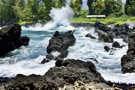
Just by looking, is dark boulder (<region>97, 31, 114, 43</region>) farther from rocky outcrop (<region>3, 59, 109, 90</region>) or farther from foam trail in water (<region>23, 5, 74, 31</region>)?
foam trail in water (<region>23, 5, 74, 31</region>)

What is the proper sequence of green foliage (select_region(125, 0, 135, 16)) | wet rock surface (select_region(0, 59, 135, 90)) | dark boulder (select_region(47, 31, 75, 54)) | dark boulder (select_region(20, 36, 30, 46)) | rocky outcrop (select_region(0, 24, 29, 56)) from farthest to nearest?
green foliage (select_region(125, 0, 135, 16)) → dark boulder (select_region(20, 36, 30, 46)) → rocky outcrop (select_region(0, 24, 29, 56)) → dark boulder (select_region(47, 31, 75, 54)) → wet rock surface (select_region(0, 59, 135, 90))

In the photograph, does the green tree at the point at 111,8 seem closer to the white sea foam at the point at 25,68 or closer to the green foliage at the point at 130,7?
the green foliage at the point at 130,7

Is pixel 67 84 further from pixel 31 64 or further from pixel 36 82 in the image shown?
pixel 31 64

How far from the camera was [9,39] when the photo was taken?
1714 inches

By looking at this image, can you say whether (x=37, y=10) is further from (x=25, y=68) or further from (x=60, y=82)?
(x=60, y=82)

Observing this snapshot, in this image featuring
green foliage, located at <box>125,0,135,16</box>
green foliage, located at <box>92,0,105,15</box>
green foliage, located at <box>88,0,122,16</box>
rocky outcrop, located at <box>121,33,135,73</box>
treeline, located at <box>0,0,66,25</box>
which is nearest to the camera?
rocky outcrop, located at <box>121,33,135,73</box>

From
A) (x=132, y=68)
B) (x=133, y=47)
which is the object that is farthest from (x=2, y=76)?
(x=133, y=47)

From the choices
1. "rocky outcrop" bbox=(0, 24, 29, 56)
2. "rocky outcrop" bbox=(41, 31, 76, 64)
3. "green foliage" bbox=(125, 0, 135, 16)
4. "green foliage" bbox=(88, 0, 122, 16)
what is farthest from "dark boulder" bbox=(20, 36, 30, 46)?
"green foliage" bbox=(88, 0, 122, 16)

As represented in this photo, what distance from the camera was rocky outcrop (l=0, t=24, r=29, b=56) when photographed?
41.9 m

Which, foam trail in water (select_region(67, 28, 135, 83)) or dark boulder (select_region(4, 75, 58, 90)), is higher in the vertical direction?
dark boulder (select_region(4, 75, 58, 90))

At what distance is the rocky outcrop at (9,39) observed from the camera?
41853mm

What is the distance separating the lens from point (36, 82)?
1677 centimetres

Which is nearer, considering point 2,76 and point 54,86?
point 54,86

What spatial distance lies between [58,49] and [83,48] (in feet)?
32.0
